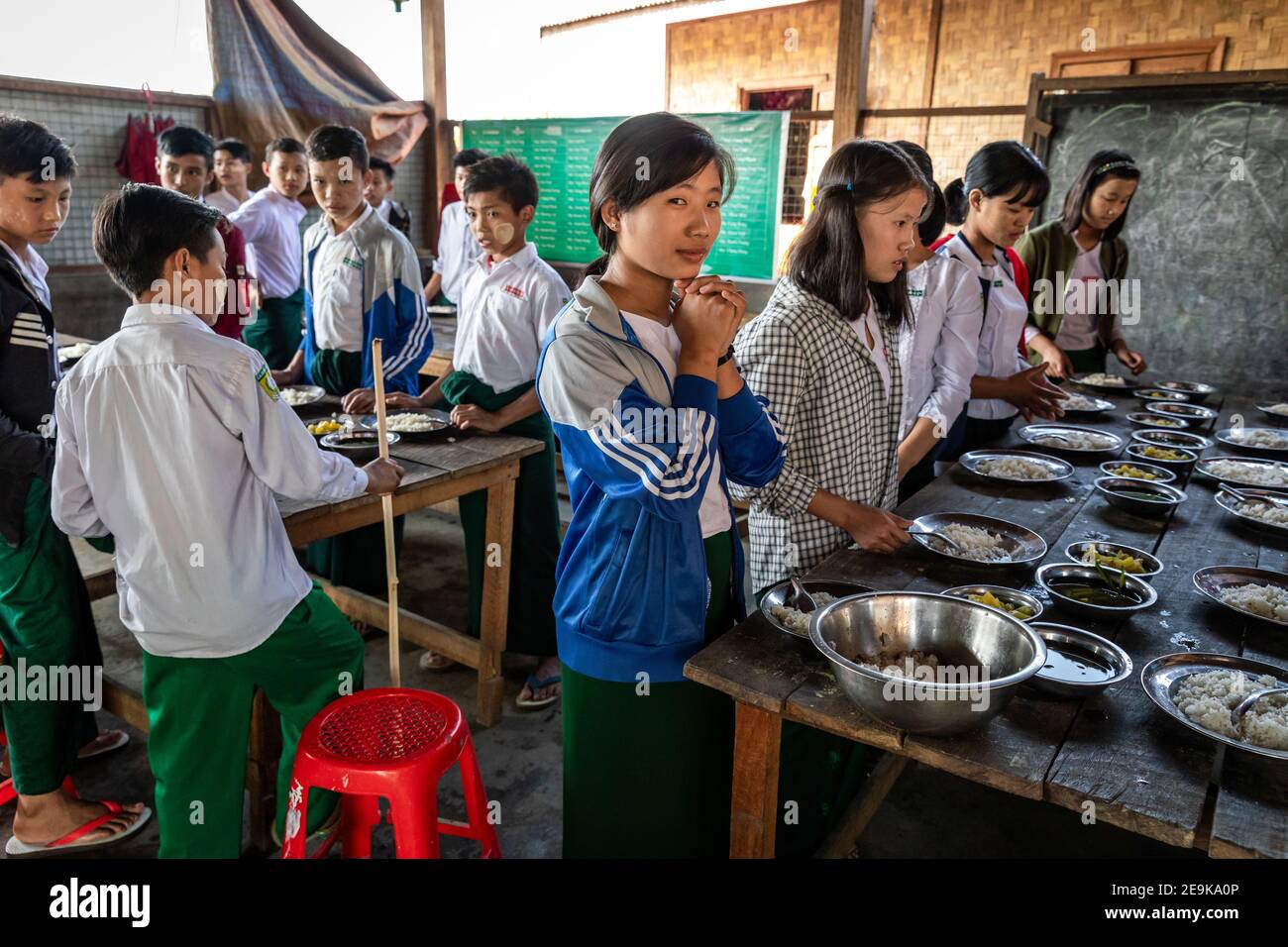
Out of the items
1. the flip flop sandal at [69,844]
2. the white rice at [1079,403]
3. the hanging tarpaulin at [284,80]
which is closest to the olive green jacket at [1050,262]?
the white rice at [1079,403]

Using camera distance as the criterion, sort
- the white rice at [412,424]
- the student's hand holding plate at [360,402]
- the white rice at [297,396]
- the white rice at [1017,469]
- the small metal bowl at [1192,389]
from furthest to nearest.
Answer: the small metal bowl at [1192,389]
the white rice at [297,396]
the student's hand holding plate at [360,402]
the white rice at [412,424]
the white rice at [1017,469]

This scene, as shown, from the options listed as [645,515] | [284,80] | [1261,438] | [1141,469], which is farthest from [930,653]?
[284,80]

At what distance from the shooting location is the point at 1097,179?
432cm

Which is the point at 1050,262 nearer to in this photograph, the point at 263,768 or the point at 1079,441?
the point at 1079,441

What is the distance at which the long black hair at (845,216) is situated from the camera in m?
2.05

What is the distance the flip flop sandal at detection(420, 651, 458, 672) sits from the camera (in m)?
3.73

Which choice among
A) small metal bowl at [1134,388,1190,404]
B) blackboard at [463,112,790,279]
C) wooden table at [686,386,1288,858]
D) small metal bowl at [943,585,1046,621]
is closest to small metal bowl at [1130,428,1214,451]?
small metal bowl at [1134,388,1190,404]

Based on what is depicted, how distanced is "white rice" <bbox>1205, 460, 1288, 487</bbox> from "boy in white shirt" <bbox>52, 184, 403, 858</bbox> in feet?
9.48

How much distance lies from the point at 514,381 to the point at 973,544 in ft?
6.20

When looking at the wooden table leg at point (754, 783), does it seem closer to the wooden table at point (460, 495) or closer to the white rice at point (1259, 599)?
the white rice at point (1259, 599)

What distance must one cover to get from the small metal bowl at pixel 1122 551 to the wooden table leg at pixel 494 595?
1847mm

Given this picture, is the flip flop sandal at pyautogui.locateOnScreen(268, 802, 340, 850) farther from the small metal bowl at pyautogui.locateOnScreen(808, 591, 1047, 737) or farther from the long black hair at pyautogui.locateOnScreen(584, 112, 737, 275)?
the long black hair at pyautogui.locateOnScreen(584, 112, 737, 275)
